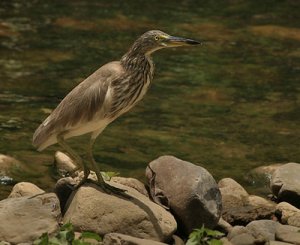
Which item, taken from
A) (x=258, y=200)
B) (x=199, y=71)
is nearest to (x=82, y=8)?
(x=199, y=71)

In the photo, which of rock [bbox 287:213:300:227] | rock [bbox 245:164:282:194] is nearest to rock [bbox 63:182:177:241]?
rock [bbox 287:213:300:227]

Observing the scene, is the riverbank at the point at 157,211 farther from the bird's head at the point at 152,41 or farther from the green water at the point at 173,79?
the green water at the point at 173,79

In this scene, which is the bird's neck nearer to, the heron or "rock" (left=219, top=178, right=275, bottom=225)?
the heron

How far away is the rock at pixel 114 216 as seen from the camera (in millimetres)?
6707

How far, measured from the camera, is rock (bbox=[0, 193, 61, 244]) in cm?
657

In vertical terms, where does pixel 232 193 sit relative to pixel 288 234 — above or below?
Result: below

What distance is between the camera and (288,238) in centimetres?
689

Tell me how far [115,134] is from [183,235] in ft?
10.2

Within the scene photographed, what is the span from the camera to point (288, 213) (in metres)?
7.64

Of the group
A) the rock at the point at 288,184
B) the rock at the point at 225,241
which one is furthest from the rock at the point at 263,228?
the rock at the point at 288,184

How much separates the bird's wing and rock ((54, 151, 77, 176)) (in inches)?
67.3

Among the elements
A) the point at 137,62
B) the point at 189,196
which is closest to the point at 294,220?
the point at 189,196

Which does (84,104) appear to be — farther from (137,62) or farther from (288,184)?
(288,184)

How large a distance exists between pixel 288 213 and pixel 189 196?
3.28 ft
